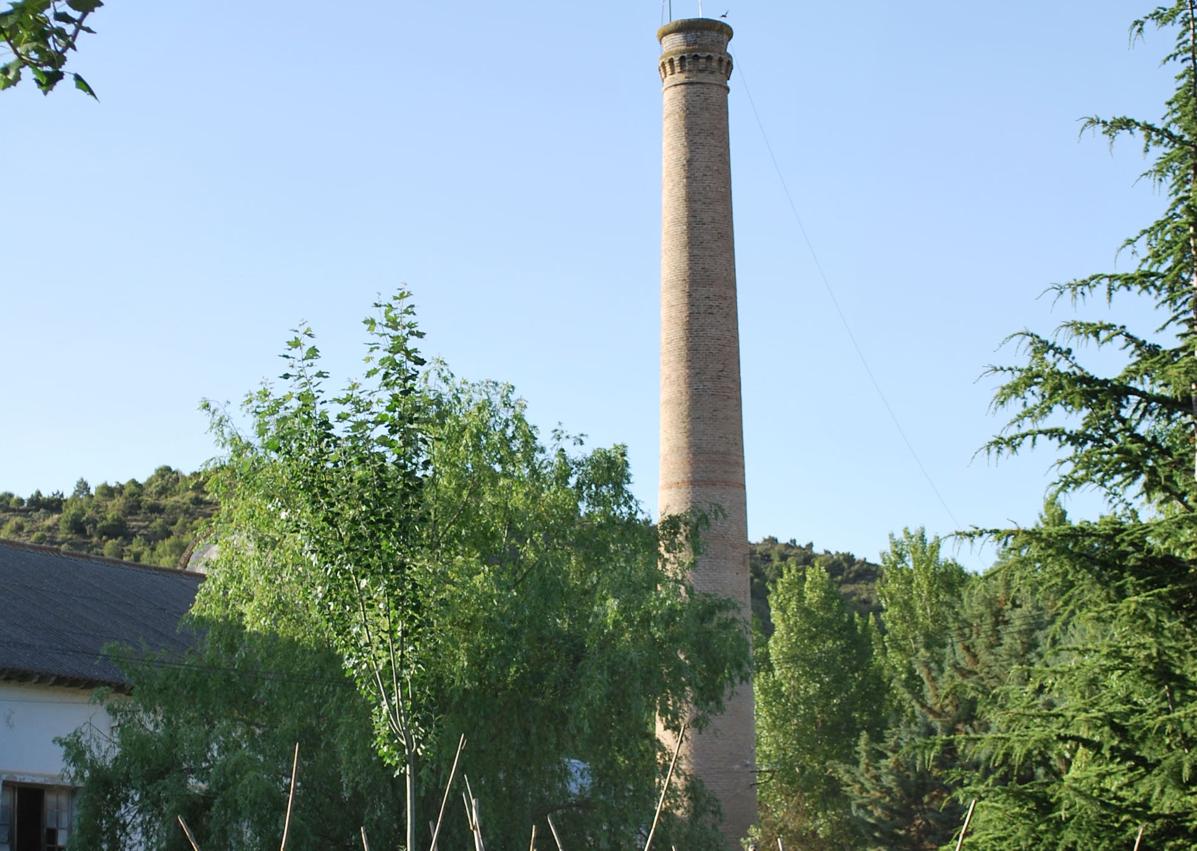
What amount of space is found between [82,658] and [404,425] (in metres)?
9.07

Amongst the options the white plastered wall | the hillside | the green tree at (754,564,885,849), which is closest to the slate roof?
the white plastered wall

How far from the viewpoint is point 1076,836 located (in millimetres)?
12242

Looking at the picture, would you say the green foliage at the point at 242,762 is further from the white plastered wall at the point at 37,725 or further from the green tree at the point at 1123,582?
the green tree at the point at 1123,582

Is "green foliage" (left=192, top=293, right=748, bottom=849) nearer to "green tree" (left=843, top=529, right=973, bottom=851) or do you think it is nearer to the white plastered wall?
the white plastered wall

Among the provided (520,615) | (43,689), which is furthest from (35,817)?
(520,615)

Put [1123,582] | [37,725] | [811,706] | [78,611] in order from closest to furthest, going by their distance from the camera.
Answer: [1123,582]
[37,725]
[78,611]
[811,706]

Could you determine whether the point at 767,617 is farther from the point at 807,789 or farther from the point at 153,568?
the point at 153,568

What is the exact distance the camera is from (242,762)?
16.4 metres

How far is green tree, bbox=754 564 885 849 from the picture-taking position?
1503 inches

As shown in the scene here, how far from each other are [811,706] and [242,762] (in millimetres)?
26103

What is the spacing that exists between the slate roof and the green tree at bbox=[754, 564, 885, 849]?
1688 centimetres

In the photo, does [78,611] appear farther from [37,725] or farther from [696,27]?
[696,27]

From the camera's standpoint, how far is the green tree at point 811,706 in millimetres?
38188

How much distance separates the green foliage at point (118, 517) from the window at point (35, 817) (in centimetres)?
3520
